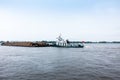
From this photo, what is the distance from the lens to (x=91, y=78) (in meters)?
17.5

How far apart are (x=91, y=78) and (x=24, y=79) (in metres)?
6.76

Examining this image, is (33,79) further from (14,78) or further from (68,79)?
(68,79)

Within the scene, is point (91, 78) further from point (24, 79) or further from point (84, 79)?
point (24, 79)

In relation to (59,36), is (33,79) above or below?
below

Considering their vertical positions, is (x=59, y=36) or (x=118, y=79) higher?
(x=59, y=36)

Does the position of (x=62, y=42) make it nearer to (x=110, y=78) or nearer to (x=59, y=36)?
(x=59, y=36)

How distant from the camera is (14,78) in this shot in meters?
17.4

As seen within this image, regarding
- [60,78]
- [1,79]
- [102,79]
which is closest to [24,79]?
[1,79]

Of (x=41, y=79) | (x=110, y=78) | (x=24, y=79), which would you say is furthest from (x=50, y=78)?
(x=110, y=78)

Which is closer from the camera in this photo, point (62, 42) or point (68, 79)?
point (68, 79)

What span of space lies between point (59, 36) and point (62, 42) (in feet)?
19.3

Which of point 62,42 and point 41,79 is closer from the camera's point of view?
point 41,79

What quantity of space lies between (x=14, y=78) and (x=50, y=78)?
3661 mm

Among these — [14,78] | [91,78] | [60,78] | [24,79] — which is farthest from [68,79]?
[14,78]
